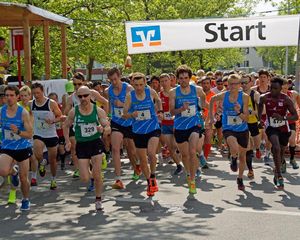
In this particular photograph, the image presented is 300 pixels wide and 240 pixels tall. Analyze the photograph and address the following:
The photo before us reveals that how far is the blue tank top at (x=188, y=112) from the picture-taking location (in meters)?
8.97

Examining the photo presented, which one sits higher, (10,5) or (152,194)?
(10,5)

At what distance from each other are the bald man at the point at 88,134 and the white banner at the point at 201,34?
312 inches

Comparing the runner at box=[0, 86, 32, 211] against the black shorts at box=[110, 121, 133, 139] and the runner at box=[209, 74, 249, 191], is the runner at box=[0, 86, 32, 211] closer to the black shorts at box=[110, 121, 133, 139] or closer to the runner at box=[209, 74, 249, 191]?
the black shorts at box=[110, 121, 133, 139]

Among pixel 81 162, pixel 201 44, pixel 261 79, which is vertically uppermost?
pixel 201 44

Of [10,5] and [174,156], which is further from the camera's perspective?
[10,5]

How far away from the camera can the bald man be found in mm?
8070

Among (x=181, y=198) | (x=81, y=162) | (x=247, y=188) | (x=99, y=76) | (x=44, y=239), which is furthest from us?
(x=99, y=76)

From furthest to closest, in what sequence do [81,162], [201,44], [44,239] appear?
[201,44] → [81,162] → [44,239]

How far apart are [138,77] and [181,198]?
1.87 meters

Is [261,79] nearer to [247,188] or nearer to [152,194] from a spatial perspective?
[247,188]

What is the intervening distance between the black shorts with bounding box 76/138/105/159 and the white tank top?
1791 millimetres

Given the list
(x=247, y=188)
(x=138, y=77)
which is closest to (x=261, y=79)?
(x=247, y=188)

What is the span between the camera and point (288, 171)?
1108cm

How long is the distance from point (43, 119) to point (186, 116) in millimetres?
2459
